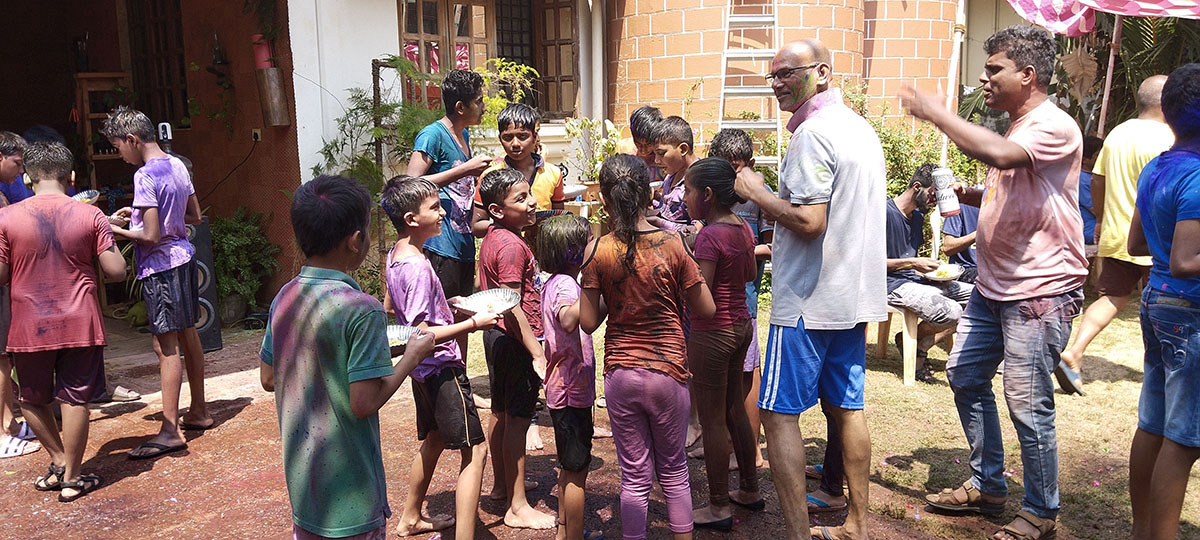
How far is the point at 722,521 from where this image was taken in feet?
12.6

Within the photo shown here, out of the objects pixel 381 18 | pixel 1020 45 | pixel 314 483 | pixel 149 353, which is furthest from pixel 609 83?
pixel 314 483

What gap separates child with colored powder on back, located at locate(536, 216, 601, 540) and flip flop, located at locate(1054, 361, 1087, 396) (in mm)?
3360

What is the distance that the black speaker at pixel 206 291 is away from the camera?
22.9ft

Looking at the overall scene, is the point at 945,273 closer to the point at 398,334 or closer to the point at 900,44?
the point at 900,44

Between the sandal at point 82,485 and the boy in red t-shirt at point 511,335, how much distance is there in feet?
7.09

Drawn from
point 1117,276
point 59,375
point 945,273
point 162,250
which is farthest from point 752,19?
point 59,375

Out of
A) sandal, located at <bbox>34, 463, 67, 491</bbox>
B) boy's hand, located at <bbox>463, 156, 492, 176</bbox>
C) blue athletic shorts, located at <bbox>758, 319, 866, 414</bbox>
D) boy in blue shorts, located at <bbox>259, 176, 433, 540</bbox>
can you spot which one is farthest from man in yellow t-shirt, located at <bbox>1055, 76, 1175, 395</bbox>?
sandal, located at <bbox>34, 463, 67, 491</bbox>

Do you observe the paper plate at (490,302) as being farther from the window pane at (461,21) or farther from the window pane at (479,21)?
the window pane at (479,21)

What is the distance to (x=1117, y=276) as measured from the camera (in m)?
5.46

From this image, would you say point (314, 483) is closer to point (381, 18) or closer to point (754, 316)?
point (754, 316)

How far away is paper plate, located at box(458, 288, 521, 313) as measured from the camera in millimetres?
3174

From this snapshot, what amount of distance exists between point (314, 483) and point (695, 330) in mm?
1760

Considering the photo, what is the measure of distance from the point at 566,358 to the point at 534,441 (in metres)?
1.57

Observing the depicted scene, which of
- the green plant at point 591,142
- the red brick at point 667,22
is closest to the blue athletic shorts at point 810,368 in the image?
the green plant at point 591,142
